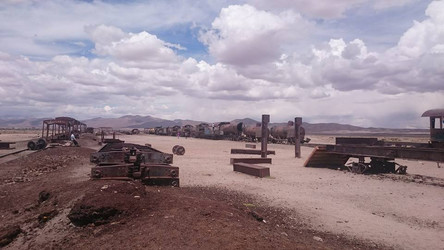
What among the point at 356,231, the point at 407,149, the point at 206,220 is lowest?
the point at 356,231

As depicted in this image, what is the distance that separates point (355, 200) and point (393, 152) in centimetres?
517

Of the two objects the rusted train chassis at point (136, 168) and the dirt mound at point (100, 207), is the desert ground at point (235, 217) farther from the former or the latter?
the rusted train chassis at point (136, 168)

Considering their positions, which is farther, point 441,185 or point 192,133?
point 192,133

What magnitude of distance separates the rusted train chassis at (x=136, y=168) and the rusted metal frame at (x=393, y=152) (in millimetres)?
7893

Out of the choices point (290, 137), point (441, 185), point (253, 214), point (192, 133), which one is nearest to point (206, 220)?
point (253, 214)

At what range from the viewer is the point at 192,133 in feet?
197

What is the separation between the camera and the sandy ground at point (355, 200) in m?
6.05

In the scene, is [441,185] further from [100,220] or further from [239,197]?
[100,220]

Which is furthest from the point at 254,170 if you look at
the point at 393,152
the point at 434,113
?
the point at 434,113

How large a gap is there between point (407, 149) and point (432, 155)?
3.07ft

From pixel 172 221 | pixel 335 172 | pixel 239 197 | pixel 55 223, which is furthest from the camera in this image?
pixel 335 172

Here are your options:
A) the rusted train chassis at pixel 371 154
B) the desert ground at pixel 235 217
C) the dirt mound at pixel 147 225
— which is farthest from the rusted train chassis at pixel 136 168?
the rusted train chassis at pixel 371 154

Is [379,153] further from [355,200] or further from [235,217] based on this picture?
[235,217]

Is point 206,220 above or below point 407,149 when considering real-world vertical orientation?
below
